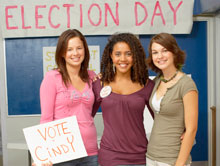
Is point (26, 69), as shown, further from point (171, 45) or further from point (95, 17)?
point (171, 45)

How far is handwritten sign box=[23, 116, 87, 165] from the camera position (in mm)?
1265

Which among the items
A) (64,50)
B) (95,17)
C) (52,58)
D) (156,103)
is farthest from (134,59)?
(52,58)

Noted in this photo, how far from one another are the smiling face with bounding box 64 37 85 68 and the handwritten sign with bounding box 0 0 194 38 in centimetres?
108

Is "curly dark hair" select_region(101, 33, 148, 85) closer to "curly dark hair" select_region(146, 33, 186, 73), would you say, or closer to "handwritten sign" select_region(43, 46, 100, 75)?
"curly dark hair" select_region(146, 33, 186, 73)

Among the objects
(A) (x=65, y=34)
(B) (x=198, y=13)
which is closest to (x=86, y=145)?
(A) (x=65, y=34)

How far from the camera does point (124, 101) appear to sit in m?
1.33

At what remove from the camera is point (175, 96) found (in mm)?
1212

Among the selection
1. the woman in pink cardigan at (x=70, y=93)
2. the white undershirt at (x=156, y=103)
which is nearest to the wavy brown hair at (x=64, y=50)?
the woman in pink cardigan at (x=70, y=93)

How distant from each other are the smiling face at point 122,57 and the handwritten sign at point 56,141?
1.29ft

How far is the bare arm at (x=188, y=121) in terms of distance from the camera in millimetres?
1172

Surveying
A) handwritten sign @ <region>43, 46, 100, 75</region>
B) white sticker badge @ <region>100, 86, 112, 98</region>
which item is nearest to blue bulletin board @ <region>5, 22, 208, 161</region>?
handwritten sign @ <region>43, 46, 100, 75</region>

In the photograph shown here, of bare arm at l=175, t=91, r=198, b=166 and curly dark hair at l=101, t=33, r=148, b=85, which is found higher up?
curly dark hair at l=101, t=33, r=148, b=85

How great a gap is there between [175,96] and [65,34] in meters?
0.70

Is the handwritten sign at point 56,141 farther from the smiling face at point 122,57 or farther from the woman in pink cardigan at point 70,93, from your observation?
the smiling face at point 122,57
